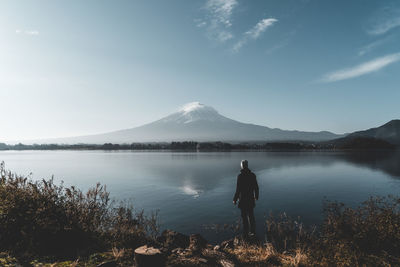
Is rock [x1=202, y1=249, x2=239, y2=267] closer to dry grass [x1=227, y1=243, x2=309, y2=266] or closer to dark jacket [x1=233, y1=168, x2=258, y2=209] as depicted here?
dry grass [x1=227, y1=243, x2=309, y2=266]

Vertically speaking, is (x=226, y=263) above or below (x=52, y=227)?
below

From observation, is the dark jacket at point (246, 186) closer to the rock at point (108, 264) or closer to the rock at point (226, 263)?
the rock at point (226, 263)

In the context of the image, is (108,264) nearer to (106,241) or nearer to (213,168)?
(106,241)

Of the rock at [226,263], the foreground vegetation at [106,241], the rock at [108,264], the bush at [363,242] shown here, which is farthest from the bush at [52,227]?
the bush at [363,242]

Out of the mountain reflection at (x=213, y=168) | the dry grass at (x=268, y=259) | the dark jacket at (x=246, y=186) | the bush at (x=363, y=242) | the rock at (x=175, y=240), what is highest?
the dark jacket at (x=246, y=186)

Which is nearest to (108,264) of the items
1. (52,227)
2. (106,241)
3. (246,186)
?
(106,241)

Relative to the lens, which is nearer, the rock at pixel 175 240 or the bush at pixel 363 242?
the bush at pixel 363 242

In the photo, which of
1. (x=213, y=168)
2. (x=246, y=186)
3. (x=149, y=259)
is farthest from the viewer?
(x=213, y=168)

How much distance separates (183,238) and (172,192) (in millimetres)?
14411

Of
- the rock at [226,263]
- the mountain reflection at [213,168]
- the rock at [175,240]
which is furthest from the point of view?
the mountain reflection at [213,168]

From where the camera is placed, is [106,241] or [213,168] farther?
[213,168]

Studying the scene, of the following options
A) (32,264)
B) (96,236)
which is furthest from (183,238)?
(32,264)

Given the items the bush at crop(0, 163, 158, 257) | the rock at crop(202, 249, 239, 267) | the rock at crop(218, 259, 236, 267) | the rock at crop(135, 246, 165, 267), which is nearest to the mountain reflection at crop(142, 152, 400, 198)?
the bush at crop(0, 163, 158, 257)

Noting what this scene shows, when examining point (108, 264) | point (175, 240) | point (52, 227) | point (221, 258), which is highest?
point (52, 227)
